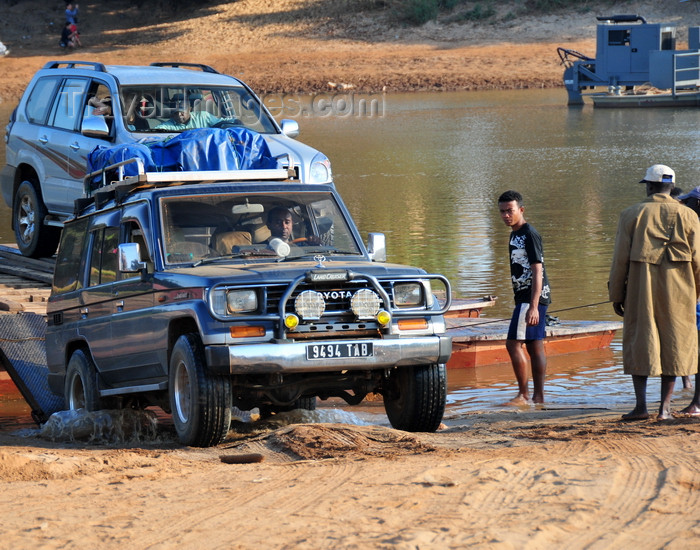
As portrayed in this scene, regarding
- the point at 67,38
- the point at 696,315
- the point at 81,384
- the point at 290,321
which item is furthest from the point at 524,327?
the point at 67,38

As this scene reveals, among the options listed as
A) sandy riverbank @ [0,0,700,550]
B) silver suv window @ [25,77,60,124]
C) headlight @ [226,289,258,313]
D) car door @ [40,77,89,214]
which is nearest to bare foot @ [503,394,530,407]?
sandy riverbank @ [0,0,700,550]

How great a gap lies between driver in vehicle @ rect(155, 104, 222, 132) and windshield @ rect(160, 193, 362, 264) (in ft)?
12.2

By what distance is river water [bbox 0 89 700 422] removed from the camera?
11.4 meters

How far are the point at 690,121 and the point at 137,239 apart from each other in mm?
29321

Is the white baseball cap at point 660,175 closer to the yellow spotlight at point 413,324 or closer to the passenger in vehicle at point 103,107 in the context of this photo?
the yellow spotlight at point 413,324

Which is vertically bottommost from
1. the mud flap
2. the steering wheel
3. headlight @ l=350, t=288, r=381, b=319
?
the mud flap

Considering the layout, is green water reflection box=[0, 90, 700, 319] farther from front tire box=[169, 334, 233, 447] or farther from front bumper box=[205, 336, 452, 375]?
front tire box=[169, 334, 233, 447]

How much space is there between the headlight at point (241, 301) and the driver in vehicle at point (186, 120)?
16.1 feet

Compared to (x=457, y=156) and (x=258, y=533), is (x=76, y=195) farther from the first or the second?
(x=457, y=156)

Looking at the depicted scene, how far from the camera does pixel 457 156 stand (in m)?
28.5

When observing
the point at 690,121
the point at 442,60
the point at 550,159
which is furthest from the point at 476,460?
the point at 442,60

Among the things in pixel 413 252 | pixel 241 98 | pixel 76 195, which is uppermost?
pixel 241 98

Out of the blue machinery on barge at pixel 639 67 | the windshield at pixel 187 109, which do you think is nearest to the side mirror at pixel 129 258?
the windshield at pixel 187 109

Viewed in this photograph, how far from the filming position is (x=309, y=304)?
702 cm
